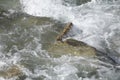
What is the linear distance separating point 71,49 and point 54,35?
835 mm

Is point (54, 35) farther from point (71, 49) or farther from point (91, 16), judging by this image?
point (91, 16)

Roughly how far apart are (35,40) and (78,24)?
1454 mm

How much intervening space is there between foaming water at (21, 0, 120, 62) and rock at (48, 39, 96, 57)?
0.30 m

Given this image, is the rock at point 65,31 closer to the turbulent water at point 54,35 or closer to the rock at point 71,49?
the rock at point 71,49

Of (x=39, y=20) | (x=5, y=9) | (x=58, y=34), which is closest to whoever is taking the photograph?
(x=58, y=34)

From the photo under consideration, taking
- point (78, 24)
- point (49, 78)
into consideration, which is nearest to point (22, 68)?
point (49, 78)

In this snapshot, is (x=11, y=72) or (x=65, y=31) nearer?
(x=11, y=72)

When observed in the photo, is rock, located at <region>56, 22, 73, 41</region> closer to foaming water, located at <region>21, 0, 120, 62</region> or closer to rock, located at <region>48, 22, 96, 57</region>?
rock, located at <region>48, 22, 96, 57</region>

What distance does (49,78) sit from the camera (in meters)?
5.93

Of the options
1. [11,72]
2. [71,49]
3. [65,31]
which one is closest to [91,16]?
[65,31]

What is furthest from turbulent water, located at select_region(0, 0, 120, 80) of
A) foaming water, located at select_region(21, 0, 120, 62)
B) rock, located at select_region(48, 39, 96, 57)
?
rock, located at select_region(48, 39, 96, 57)

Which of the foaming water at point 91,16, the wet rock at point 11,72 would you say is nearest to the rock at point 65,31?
the foaming water at point 91,16

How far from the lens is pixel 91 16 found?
8398mm

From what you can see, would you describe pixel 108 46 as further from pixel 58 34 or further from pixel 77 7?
pixel 77 7
